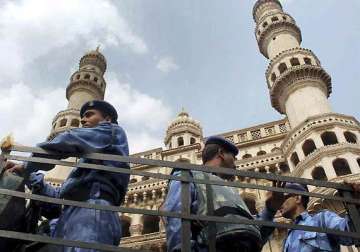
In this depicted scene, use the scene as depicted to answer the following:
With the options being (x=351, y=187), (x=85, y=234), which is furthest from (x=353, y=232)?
(x=85, y=234)

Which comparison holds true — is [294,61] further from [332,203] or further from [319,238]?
[319,238]

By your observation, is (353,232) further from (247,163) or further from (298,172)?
(247,163)

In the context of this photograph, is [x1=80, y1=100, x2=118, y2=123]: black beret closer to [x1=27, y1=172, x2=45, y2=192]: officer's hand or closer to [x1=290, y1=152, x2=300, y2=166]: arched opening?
[x1=27, y1=172, x2=45, y2=192]: officer's hand

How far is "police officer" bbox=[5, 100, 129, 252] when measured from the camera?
11.3 feet

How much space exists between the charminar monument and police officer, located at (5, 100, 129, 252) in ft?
38.4

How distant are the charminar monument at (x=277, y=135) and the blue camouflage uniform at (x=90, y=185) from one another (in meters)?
11.7

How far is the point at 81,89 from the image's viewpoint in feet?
93.9

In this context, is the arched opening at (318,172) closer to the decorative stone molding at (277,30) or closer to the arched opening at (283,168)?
the arched opening at (283,168)

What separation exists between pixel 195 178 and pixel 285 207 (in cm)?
160

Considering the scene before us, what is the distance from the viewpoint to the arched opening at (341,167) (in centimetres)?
1669

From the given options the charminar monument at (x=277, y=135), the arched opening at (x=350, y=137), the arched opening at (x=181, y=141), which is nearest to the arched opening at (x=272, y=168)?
the charminar monument at (x=277, y=135)

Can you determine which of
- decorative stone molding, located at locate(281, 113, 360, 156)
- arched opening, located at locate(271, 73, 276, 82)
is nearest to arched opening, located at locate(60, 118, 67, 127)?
arched opening, located at locate(271, 73, 276, 82)

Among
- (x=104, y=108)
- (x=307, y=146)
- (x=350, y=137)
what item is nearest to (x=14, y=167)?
(x=104, y=108)

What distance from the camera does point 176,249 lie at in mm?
3105
